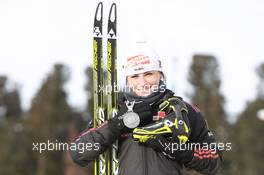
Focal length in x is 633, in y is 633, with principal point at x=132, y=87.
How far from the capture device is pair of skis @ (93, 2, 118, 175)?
223 inches

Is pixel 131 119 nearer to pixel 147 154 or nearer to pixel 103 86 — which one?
pixel 147 154

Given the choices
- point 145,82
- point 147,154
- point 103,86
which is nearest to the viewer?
point 147,154

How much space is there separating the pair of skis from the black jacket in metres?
0.18

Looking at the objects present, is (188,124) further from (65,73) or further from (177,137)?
(65,73)

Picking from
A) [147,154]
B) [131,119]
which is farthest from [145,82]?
[147,154]

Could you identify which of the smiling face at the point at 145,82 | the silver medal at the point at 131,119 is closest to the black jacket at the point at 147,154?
the silver medal at the point at 131,119

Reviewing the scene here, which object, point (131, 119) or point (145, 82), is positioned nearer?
point (131, 119)

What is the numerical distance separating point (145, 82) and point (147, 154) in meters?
0.63

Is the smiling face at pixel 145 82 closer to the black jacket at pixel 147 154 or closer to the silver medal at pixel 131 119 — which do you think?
the silver medal at pixel 131 119

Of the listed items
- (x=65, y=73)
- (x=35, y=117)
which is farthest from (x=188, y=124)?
(x=35, y=117)

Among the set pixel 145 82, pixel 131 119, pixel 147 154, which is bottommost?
pixel 147 154

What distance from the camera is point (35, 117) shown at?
55.7 m

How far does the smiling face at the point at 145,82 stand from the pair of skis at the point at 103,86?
40 centimetres

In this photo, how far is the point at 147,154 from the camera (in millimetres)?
5262
